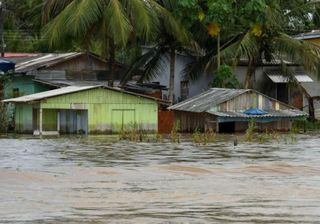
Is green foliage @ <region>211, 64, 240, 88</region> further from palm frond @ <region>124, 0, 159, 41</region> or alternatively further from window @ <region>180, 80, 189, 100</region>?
window @ <region>180, 80, 189, 100</region>

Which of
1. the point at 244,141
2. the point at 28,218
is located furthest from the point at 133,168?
the point at 244,141

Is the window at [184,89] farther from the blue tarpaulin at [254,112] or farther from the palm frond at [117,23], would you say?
the blue tarpaulin at [254,112]

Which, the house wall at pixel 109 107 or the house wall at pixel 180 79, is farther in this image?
the house wall at pixel 180 79

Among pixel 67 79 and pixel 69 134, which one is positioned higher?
pixel 67 79

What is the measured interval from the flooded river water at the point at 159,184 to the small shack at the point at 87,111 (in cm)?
880

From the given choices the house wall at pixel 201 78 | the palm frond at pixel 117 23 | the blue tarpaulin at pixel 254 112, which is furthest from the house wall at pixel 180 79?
the blue tarpaulin at pixel 254 112

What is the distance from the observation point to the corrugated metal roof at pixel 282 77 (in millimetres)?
38375

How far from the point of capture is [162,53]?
39.7 meters

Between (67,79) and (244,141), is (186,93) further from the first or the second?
(244,141)

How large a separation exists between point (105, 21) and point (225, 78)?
6.18m

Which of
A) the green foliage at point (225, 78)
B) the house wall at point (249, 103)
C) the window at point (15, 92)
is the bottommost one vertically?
the house wall at point (249, 103)

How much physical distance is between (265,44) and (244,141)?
11.1m

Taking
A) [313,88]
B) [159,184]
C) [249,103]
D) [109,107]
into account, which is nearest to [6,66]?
[109,107]

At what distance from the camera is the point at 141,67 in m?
40.0
